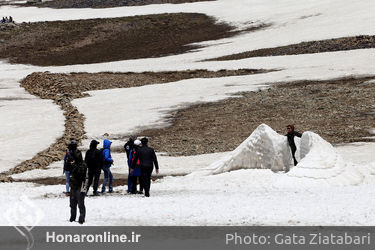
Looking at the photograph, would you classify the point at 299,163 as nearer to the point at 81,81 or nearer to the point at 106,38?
the point at 81,81

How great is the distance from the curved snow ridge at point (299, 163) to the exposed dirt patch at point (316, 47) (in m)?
37.6

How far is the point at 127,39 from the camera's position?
82312 mm

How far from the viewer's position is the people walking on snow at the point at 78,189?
1602 cm

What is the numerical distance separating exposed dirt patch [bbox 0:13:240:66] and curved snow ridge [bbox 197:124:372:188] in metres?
48.1

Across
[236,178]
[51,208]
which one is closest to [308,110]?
[236,178]

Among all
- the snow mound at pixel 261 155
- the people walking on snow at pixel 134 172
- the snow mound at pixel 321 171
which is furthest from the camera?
the snow mound at pixel 261 155

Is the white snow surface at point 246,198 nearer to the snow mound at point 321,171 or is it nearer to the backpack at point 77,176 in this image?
the snow mound at point 321,171

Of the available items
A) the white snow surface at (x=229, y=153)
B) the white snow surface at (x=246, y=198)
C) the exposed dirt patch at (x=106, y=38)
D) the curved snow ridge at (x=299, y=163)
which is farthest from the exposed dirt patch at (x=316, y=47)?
the white snow surface at (x=246, y=198)

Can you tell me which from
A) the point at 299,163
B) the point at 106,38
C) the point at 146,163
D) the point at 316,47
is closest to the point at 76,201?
the point at 146,163

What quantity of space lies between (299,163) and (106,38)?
6297cm

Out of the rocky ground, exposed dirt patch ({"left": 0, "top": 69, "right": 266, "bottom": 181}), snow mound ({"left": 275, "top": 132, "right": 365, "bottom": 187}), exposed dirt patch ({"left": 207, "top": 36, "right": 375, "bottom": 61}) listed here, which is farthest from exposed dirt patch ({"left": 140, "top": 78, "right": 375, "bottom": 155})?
exposed dirt patch ({"left": 207, "top": 36, "right": 375, "bottom": 61})

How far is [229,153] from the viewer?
25.6m

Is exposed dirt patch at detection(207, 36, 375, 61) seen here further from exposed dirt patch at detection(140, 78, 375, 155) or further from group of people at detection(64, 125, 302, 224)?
group of people at detection(64, 125, 302, 224)

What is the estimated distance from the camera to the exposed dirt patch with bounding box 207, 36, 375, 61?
61.2 meters
